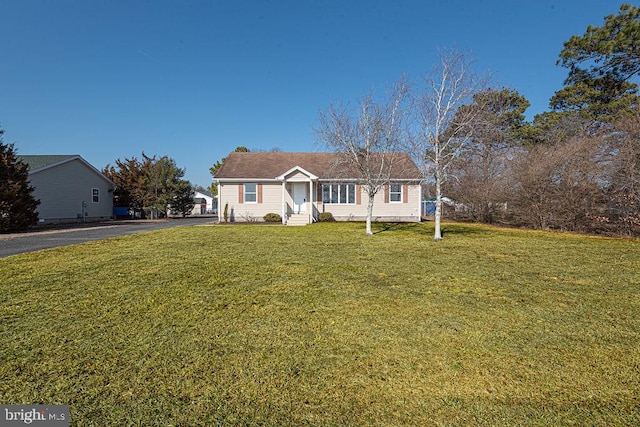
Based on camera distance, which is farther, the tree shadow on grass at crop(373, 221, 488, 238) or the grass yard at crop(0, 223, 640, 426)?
the tree shadow on grass at crop(373, 221, 488, 238)

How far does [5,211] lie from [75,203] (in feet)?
30.0

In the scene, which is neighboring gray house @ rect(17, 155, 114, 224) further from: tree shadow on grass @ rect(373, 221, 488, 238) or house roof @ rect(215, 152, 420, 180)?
tree shadow on grass @ rect(373, 221, 488, 238)

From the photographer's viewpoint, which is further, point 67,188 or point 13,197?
point 67,188

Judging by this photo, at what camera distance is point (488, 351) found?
3.01 meters

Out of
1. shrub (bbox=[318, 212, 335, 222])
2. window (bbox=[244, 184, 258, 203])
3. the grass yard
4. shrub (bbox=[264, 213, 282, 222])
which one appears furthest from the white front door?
the grass yard

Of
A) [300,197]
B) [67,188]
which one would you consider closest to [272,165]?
[300,197]

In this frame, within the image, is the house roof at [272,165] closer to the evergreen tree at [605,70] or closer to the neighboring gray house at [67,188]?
the neighboring gray house at [67,188]

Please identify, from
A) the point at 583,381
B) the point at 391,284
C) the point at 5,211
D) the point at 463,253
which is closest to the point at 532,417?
the point at 583,381

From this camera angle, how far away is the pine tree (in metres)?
14.6

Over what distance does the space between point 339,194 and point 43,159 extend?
22251 millimetres

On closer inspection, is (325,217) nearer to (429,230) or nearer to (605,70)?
(429,230)

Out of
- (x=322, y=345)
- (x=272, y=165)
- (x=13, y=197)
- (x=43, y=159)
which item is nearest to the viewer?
(x=322, y=345)

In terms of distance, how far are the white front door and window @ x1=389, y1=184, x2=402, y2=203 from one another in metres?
6.08

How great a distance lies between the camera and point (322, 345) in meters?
3.14
